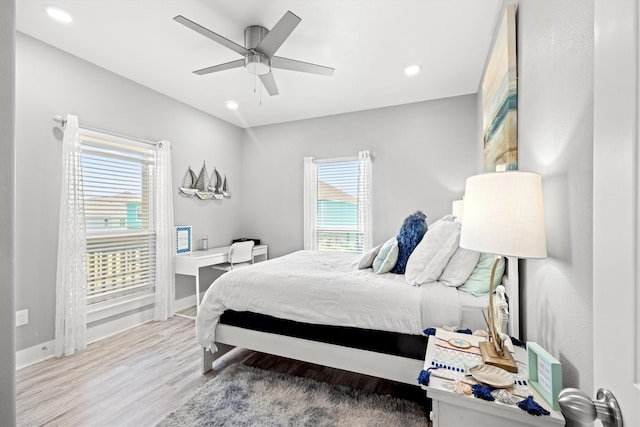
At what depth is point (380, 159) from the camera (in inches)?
160

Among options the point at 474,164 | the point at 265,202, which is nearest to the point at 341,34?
the point at 474,164

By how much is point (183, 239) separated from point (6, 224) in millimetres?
3227

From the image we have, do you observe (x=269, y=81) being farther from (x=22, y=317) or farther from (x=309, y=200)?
(x=22, y=317)

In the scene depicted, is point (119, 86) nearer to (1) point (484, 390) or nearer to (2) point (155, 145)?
(2) point (155, 145)

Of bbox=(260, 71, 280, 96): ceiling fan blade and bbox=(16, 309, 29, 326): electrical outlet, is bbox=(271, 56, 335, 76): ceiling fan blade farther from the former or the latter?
bbox=(16, 309, 29, 326): electrical outlet

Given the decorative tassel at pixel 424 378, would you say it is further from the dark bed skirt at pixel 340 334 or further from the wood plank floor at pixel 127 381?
the wood plank floor at pixel 127 381

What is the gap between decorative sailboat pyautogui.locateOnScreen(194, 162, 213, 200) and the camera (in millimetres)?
4012

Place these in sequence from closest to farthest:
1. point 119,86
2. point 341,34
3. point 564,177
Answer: point 564,177
point 341,34
point 119,86

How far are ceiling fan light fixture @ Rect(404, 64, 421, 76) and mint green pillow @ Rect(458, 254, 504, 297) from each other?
6.65ft

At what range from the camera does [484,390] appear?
3.21 feet

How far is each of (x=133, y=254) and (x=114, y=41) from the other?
2124 mm

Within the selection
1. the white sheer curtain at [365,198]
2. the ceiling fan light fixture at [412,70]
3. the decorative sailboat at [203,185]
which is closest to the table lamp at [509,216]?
the ceiling fan light fixture at [412,70]

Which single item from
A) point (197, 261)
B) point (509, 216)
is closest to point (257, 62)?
point (509, 216)

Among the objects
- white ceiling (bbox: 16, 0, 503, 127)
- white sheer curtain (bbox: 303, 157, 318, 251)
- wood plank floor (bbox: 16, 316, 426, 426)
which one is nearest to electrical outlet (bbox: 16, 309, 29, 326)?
wood plank floor (bbox: 16, 316, 426, 426)
